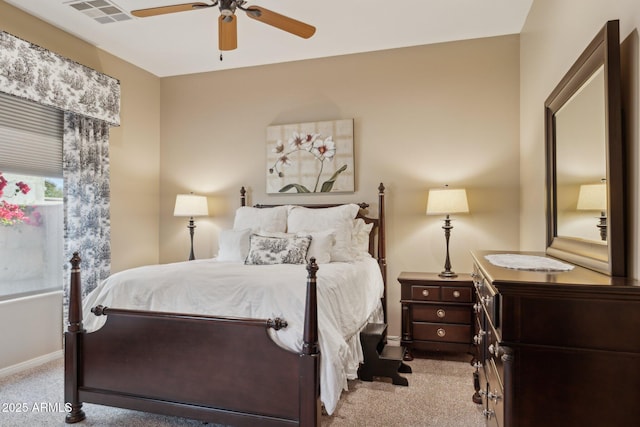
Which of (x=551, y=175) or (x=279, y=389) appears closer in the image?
(x=279, y=389)

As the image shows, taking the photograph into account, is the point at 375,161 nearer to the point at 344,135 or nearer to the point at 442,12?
the point at 344,135

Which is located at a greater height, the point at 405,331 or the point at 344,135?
the point at 344,135

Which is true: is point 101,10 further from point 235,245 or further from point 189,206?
point 235,245

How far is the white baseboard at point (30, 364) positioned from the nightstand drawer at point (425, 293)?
317cm

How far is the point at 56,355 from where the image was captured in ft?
11.4

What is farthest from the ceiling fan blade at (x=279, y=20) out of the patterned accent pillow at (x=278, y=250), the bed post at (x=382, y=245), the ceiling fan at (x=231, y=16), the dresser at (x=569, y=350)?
the dresser at (x=569, y=350)

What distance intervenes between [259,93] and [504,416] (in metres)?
3.91

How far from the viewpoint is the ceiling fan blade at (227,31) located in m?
2.46

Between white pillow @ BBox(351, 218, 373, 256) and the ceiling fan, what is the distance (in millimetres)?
1775

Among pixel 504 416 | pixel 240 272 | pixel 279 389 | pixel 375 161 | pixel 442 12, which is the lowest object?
pixel 279 389

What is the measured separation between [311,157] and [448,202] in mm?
1496

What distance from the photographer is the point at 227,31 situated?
2.59 meters

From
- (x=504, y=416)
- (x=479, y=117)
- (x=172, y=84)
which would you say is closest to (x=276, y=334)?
(x=504, y=416)

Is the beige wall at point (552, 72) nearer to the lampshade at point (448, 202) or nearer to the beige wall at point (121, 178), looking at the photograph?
the lampshade at point (448, 202)
